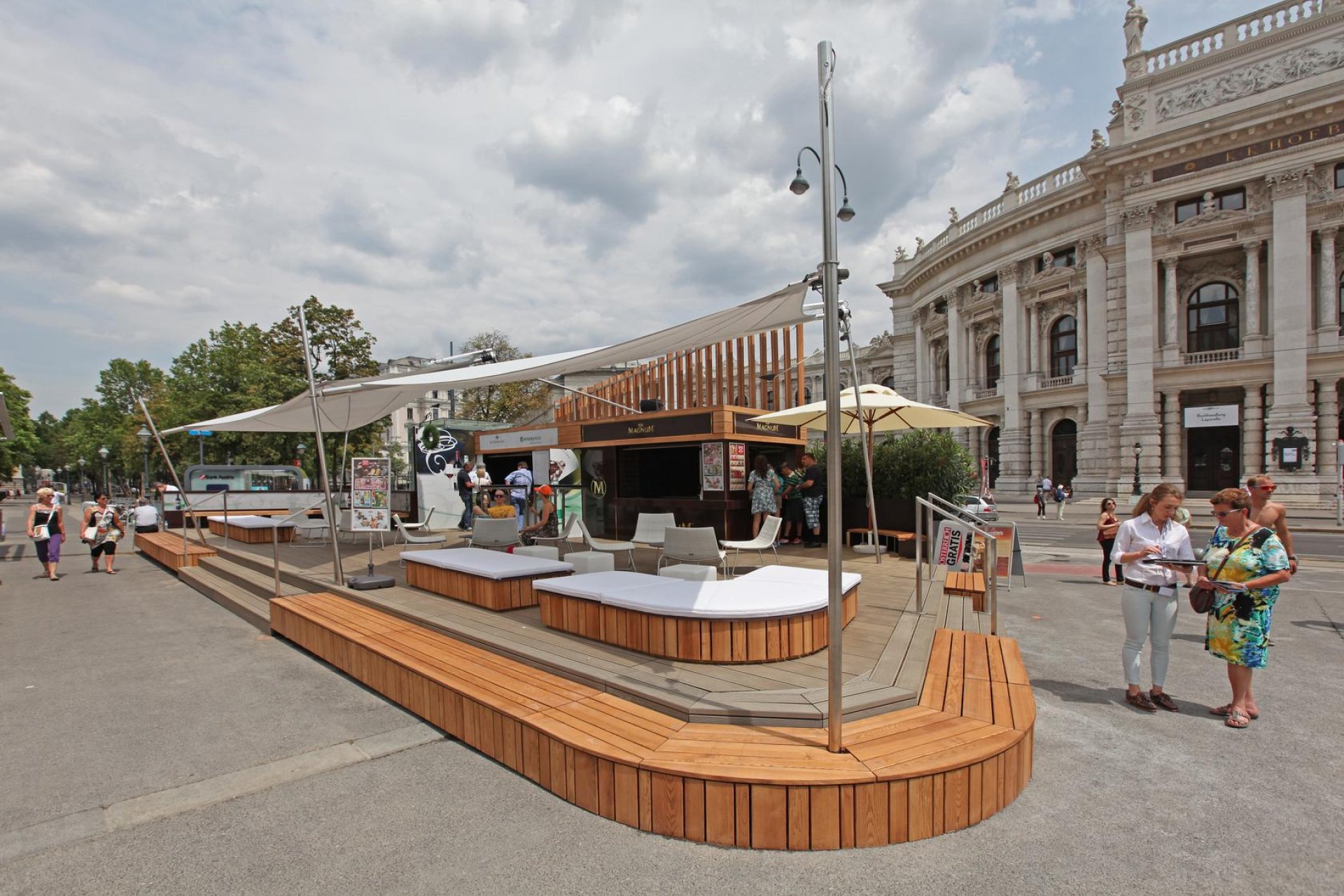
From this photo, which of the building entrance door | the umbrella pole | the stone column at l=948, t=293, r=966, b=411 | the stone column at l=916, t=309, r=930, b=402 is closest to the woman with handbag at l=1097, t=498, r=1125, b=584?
the umbrella pole

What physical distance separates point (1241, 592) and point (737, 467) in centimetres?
723

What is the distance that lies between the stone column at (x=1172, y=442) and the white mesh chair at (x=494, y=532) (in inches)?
1207

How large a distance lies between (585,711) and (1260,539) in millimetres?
4076

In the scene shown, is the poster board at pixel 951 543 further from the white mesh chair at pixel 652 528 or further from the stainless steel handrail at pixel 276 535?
the stainless steel handrail at pixel 276 535

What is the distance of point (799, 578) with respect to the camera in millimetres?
5047

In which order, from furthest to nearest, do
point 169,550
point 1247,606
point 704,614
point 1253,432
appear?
point 1253,432 → point 169,550 → point 704,614 → point 1247,606

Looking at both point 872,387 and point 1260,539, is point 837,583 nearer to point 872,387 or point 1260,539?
point 1260,539

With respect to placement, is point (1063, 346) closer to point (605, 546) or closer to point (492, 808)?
point (605, 546)

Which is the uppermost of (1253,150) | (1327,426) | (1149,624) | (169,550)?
(1253,150)

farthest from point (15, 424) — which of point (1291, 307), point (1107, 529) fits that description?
point (1291, 307)

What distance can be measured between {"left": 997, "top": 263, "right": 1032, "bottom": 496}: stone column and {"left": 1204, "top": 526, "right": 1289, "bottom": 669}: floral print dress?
34374 mm

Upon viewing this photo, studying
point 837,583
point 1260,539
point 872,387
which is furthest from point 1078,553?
point 837,583

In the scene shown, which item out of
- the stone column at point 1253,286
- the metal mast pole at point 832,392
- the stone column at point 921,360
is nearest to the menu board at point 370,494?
the metal mast pole at point 832,392

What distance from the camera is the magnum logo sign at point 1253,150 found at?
981 inches
